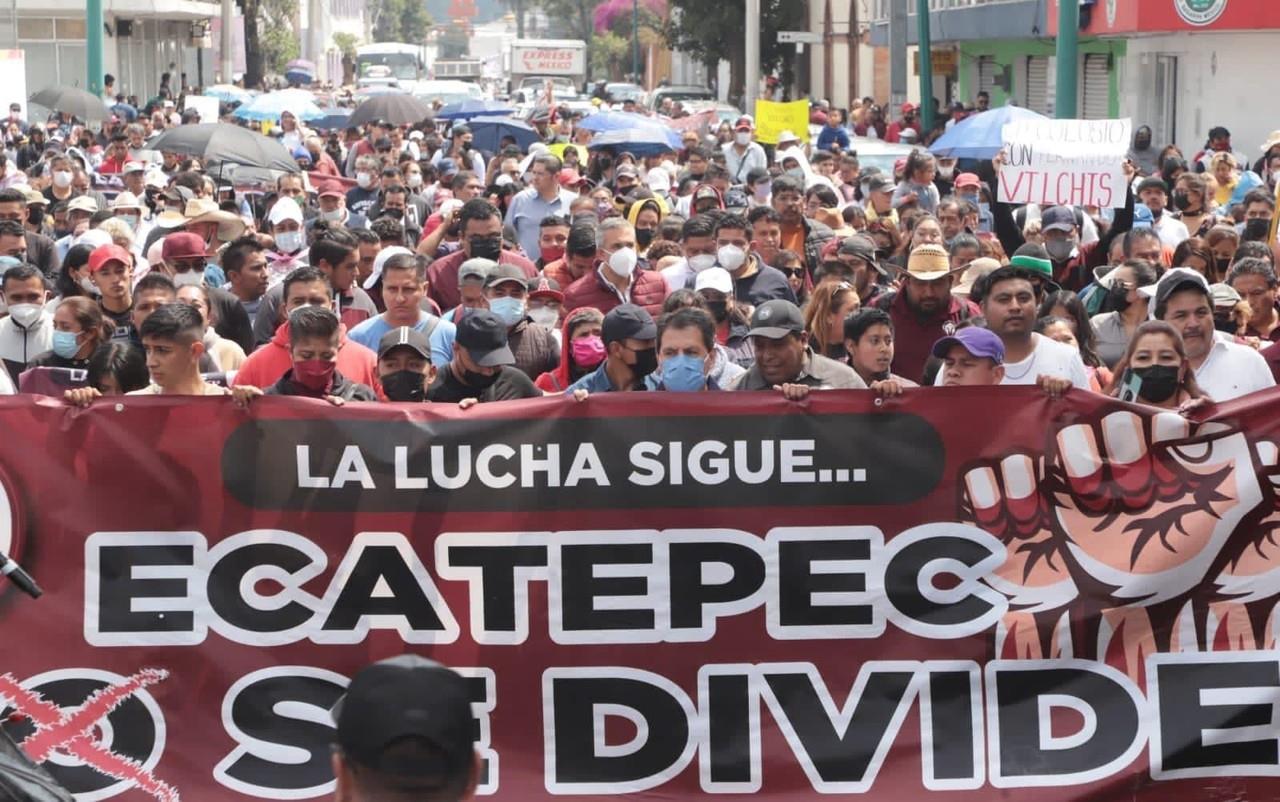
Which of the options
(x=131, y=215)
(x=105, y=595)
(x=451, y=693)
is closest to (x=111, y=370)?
(x=105, y=595)

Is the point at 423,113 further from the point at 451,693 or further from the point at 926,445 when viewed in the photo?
the point at 451,693

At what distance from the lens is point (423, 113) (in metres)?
28.0

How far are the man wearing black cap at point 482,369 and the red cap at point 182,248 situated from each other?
→ 3.31 metres

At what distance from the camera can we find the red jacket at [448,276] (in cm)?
1209

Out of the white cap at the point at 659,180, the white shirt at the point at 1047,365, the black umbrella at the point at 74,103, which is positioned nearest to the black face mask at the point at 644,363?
the white shirt at the point at 1047,365

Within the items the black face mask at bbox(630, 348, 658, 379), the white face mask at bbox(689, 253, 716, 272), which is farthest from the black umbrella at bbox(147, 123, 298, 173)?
the black face mask at bbox(630, 348, 658, 379)

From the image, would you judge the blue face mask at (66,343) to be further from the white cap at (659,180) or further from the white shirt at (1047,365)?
the white cap at (659,180)

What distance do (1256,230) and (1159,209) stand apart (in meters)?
2.69

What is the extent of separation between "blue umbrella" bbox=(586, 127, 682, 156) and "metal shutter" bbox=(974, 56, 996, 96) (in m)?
22.9

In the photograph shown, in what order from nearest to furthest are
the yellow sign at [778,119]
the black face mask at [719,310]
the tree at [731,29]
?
1. the black face mask at [719,310]
2. the yellow sign at [778,119]
3. the tree at [731,29]

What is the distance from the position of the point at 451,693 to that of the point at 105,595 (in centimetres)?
308

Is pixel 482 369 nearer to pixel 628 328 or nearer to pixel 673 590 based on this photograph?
pixel 628 328

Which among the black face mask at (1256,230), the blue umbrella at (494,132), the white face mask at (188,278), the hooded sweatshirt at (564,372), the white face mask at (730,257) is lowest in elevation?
the hooded sweatshirt at (564,372)

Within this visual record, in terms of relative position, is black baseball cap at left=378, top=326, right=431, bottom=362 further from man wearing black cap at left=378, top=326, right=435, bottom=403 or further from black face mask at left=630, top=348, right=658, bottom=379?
black face mask at left=630, top=348, right=658, bottom=379
